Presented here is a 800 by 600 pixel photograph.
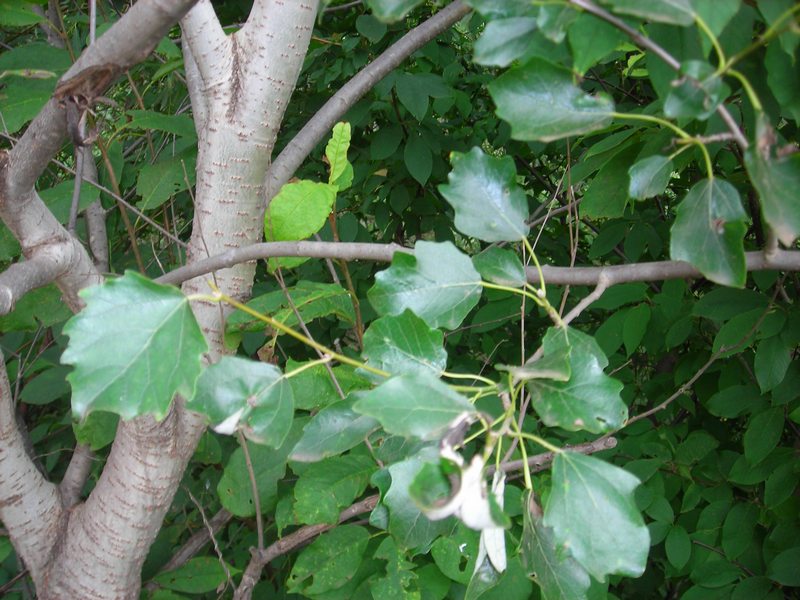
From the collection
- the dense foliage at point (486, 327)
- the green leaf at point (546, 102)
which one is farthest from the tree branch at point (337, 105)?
the green leaf at point (546, 102)

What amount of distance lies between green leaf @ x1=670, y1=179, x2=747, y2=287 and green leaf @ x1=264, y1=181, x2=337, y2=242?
1.57 ft

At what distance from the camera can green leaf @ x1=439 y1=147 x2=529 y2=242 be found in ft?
2.04

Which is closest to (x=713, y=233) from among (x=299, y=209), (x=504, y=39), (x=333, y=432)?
(x=504, y=39)

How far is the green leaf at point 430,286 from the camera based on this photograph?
0.60 m

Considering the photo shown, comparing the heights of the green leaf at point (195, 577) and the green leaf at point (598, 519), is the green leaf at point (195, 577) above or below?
below

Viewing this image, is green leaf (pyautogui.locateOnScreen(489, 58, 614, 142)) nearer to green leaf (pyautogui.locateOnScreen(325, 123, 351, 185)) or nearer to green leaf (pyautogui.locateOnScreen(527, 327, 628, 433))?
green leaf (pyautogui.locateOnScreen(527, 327, 628, 433))

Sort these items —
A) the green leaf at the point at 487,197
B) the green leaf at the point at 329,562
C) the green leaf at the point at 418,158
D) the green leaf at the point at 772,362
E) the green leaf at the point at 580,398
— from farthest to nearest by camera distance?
1. the green leaf at the point at 418,158
2. the green leaf at the point at 772,362
3. the green leaf at the point at 329,562
4. the green leaf at the point at 487,197
5. the green leaf at the point at 580,398

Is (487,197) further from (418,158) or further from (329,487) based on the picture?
(418,158)

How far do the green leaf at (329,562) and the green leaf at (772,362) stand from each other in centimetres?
69

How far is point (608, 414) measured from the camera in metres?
0.53

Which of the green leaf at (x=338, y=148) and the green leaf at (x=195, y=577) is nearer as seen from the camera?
the green leaf at (x=338, y=148)

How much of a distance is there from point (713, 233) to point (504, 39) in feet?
0.63

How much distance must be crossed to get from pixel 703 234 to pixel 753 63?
0.14m

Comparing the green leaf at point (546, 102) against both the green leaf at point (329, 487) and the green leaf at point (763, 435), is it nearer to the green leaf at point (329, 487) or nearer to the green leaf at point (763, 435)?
the green leaf at point (329, 487)
